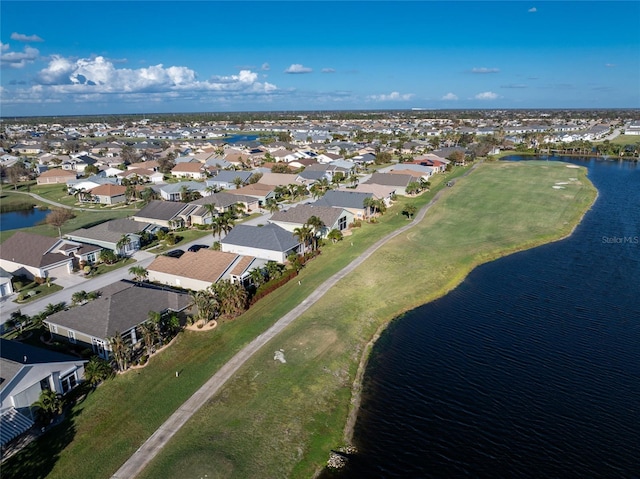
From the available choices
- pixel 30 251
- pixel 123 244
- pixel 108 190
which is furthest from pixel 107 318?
pixel 108 190

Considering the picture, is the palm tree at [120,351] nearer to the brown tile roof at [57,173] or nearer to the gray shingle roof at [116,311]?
the gray shingle roof at [116,311]

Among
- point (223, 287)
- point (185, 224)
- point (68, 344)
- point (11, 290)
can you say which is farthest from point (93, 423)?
point (185, 224)

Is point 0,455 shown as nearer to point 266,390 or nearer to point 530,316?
point 266,390

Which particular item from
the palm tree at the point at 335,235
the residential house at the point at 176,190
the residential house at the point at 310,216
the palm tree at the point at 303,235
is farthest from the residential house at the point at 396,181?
the palm tree at the point at 303,235

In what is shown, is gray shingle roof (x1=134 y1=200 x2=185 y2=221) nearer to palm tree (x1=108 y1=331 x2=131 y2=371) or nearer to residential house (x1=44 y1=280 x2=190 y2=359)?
residential house (x1=44 y1=280 x2=190 y2=359)

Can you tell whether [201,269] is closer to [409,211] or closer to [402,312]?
[402,312]

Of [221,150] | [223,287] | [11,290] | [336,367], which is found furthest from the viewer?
[221,150]
